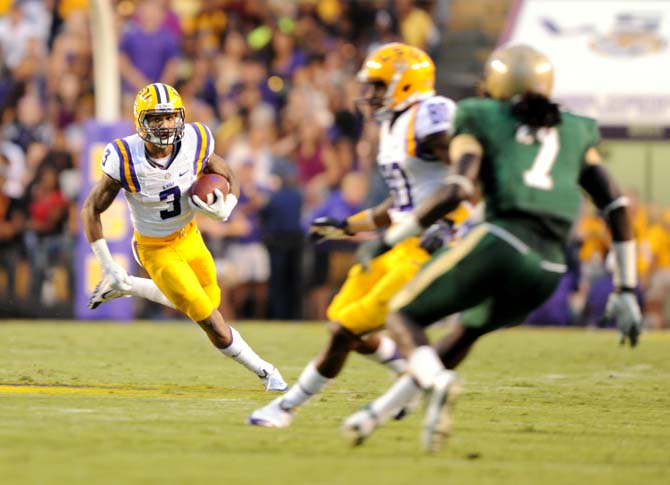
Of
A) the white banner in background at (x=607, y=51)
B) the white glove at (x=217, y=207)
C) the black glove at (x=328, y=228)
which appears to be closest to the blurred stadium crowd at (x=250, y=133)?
the white banner in background at (x=607, y=51)

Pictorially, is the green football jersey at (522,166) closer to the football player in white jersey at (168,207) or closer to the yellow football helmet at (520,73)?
the yellow football helmet at (520,73)

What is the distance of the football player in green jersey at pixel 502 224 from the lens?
5.36 meters

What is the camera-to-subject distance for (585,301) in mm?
14500

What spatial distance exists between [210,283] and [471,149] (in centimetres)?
303

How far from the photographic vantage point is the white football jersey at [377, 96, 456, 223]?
6367 mm

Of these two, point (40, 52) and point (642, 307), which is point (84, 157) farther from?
point (642, 307)

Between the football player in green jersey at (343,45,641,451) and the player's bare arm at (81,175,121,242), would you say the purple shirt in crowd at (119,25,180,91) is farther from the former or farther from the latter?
the football player in green jersey at (343,45,641,451)

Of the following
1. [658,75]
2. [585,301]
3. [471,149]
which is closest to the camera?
[471,149]

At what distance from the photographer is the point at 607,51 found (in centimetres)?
1580

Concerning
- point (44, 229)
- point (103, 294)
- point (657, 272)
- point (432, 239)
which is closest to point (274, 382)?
point (103, 294)

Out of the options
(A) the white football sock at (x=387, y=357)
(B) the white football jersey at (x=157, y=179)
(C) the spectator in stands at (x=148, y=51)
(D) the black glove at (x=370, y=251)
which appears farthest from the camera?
(C) the spectator in stands at (x=148, y=51)

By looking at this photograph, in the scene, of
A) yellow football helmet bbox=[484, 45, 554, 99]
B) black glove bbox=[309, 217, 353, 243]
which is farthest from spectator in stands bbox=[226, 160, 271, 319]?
yellow football helmet bbox=[484, 45, 554, 99]

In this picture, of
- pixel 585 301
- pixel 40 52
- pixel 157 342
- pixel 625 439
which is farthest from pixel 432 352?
pixel 40 52

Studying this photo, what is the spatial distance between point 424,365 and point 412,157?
1375mm
